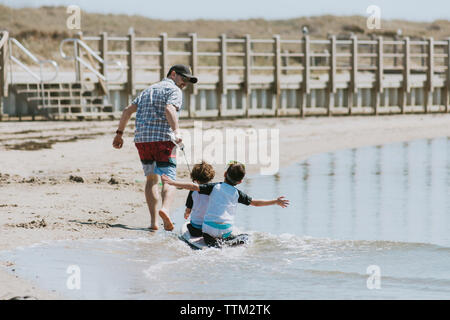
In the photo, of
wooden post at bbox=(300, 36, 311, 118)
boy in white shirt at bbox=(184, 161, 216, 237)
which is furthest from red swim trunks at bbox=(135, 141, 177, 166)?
wooden post at bbox=(300, 36, 311, 118)

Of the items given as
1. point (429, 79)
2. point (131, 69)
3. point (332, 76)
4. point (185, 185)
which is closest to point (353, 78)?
point (332, 76)

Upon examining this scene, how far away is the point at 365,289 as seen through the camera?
7.22 meters

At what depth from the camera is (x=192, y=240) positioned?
8492mm

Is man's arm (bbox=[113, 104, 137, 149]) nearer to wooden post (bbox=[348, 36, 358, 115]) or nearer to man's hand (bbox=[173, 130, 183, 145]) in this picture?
man's hand (bbox=[173, 130, 183, 145])

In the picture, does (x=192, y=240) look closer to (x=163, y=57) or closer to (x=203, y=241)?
(x=203, y=241)

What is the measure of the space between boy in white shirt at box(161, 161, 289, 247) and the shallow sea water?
0.14 metres

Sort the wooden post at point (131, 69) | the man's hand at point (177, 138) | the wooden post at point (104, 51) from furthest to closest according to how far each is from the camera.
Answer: the wooden post at point (131, 69), the wooden post at point (104, 51), the man's hand at point (177, 138)

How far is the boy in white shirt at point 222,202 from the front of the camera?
26.7ft

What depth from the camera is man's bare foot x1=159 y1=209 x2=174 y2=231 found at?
8.88 metres

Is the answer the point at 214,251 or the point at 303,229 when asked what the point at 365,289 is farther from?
the point at 303,229

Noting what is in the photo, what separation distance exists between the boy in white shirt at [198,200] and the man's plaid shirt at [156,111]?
761mm

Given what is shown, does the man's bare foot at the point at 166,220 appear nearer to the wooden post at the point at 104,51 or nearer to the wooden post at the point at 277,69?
the wooden post at the point at 104,51

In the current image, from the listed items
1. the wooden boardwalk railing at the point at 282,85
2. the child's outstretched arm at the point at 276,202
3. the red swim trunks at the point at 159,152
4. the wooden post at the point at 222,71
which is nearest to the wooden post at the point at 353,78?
the wooden boardwalk railing at the point at 282,85
